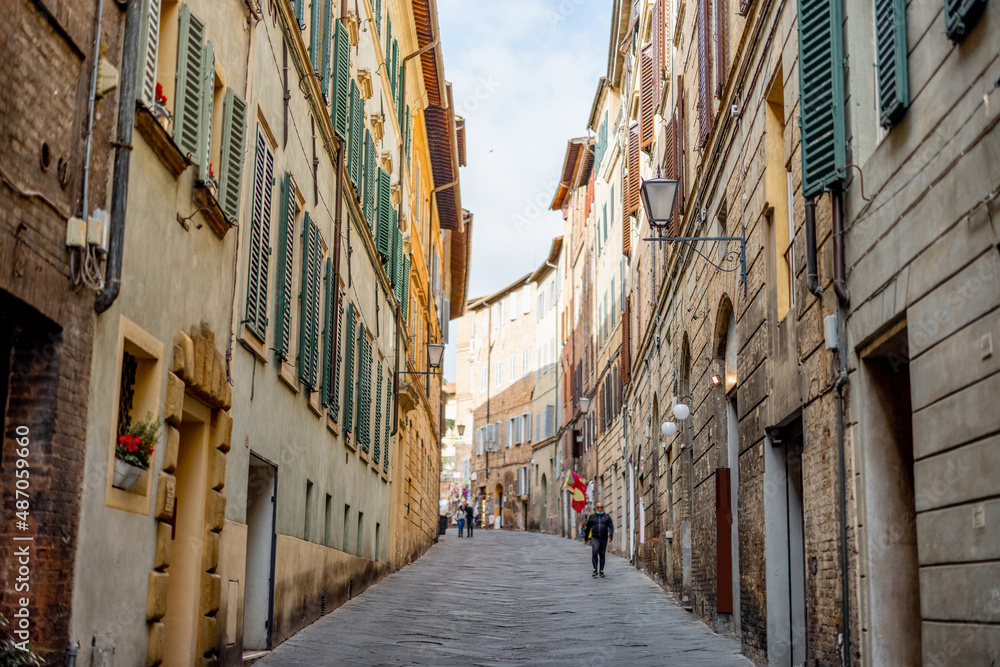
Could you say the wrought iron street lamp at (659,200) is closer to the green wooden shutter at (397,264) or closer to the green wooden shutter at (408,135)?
the green wooden shutter at (397,264)

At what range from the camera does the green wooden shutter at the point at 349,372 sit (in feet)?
56.0

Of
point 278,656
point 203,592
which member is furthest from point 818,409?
point 278,656

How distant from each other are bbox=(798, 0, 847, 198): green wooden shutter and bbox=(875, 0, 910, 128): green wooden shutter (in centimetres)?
79

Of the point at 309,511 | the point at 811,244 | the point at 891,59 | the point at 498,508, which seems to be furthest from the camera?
the point at 498,508

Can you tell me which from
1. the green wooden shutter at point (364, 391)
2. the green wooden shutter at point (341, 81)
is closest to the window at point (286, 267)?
the green wooden shutter at point (341, 81)

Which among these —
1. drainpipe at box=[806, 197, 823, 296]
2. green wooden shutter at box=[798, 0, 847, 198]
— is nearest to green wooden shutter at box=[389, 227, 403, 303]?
drainpipe at box=[806, 197, 823, 296]

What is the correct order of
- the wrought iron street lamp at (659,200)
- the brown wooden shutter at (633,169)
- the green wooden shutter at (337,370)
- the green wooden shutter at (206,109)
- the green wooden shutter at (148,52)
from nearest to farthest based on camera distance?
the green wooden shutter at (148,52)
the green wooden shutter at (206,109)
the wrought iron street lamp at (659,200)
the green wooden shutter at (337,370)
the brown wooden shutter at (633,169)

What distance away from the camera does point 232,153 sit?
31.5ft

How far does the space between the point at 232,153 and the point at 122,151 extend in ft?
8.58

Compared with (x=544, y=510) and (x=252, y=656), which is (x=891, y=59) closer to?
(x=252, y=656)

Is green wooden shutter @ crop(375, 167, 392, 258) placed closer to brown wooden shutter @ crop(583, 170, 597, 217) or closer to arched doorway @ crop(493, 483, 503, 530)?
brown wooden shutter @ crop(583, 170, 597, 217)

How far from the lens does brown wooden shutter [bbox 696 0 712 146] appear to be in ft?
46.5

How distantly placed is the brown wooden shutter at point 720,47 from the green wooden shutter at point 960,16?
705 cm

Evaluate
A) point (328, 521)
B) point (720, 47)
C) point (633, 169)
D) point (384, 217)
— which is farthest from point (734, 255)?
point (633, 169)
